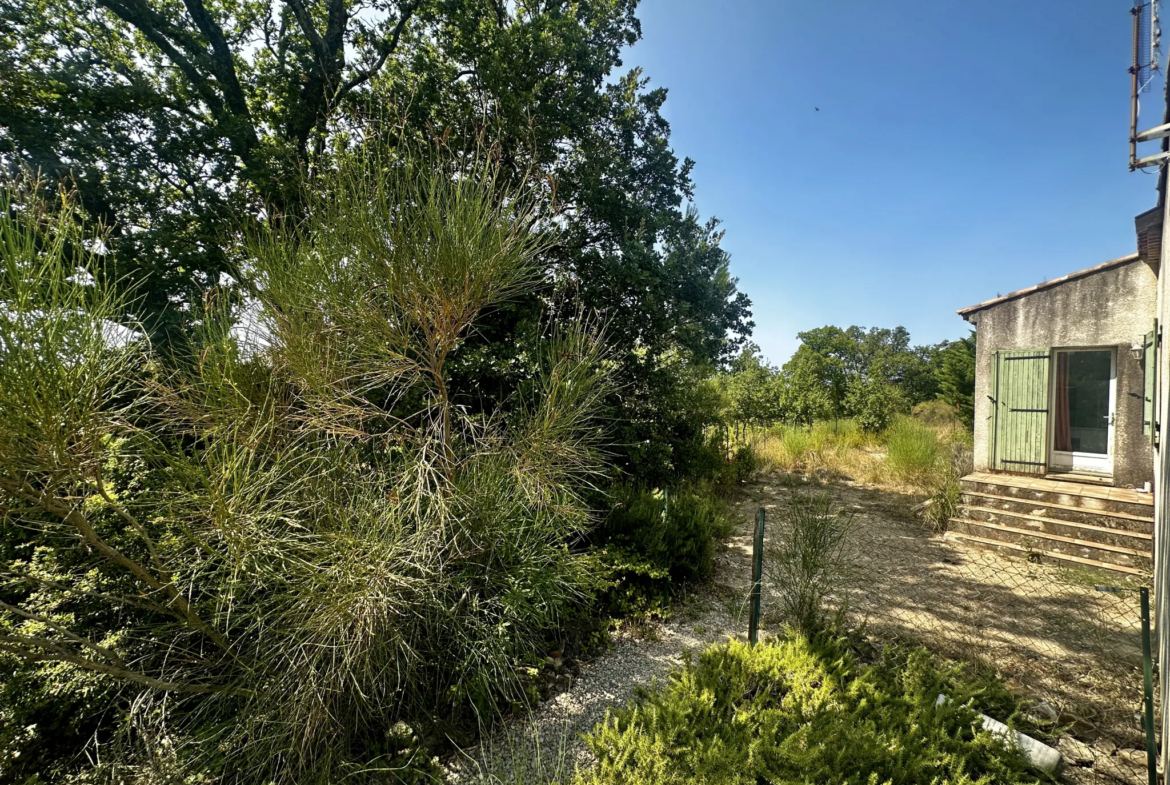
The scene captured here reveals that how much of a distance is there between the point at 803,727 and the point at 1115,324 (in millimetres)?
7193

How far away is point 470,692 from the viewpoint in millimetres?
2432

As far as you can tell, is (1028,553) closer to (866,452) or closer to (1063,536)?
(1063,536)

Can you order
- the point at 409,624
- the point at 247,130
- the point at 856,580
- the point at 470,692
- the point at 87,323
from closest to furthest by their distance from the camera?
the point at 87,323
the point at 409,624
the point at 470,692
the point at 856,580
the point at 247,130

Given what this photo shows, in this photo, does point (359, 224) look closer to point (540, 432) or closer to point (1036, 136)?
point (540, 432)

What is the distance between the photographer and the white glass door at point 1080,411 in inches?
239

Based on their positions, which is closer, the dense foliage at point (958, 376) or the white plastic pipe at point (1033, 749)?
the white plastic pipe at point (1033, 749)

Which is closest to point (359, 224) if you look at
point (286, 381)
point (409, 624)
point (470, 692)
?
point (286, 381)

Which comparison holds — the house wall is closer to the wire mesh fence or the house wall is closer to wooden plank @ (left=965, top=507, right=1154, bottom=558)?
wooden plank @ (left=965, top=507, right=1154, bottom=558)

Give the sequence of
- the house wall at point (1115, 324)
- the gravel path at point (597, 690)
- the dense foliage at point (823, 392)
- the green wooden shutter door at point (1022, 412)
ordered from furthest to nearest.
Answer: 1. the dense foliage at point (823, 392)
2. the green wooden shutter door at point (1022, 412)
3. the house wall at point (1115, 324)
4. the gravel path at point (597, 690)

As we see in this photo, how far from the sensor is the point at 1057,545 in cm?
490

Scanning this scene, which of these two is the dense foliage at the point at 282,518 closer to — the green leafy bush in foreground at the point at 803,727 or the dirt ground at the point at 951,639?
the dirt ground at the point at 951,639

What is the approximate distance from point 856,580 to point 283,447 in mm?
5377

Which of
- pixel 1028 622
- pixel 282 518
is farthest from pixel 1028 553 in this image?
pixel 282 518

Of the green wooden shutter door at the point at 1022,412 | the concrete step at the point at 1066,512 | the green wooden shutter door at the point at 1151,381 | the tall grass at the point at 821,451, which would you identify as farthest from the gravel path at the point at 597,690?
the tall grass at the point at 821,451
